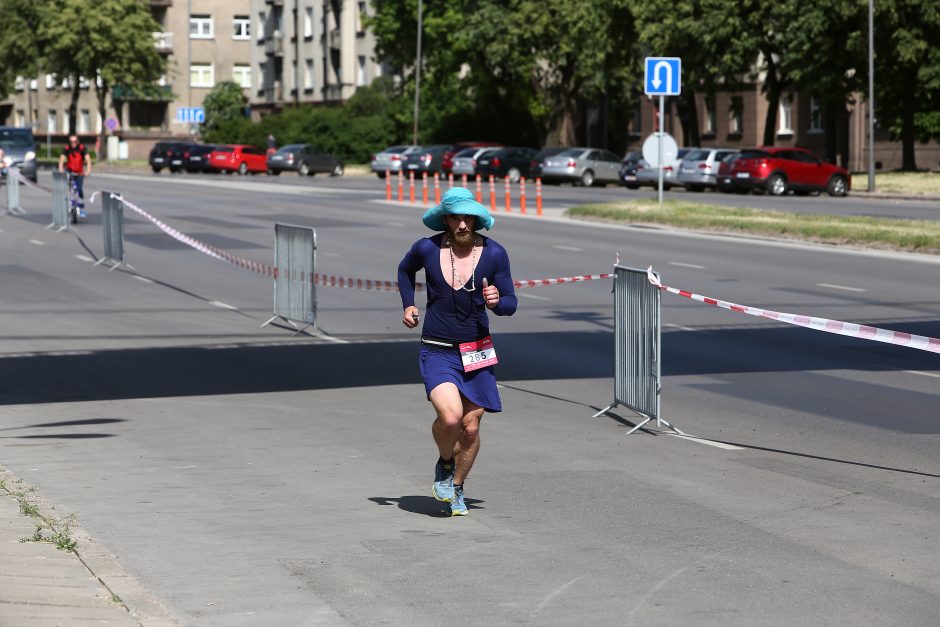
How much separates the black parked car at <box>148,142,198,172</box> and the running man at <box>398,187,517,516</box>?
68407 mm

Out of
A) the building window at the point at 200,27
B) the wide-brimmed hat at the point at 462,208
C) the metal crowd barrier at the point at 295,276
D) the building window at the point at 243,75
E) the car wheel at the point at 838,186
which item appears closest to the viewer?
the wide-brimmed hat at the point at 462,208

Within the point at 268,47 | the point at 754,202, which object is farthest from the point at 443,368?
the point at 268,47

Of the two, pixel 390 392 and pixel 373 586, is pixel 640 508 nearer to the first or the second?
pixel 373 586

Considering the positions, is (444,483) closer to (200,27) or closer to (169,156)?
(169,156)

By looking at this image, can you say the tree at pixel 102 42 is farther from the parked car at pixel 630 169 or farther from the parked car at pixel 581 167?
the parked car at pixel 630 169

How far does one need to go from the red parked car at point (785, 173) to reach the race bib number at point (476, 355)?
4375 cm

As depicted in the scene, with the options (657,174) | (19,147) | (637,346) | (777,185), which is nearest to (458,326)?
(637,346)

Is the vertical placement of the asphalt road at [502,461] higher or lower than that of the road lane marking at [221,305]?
lower

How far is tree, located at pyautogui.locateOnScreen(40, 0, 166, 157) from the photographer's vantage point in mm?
95312

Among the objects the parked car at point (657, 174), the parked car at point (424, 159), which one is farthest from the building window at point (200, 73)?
the parked car at point (657, 174)

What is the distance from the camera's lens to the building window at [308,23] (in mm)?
104812

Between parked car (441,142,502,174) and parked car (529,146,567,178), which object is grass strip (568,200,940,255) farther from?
parked car (441,142,502,174)

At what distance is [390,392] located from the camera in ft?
42.2

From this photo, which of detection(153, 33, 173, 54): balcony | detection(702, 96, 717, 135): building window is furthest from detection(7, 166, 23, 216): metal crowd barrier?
detection(153, 33, 173, 54): balcony
